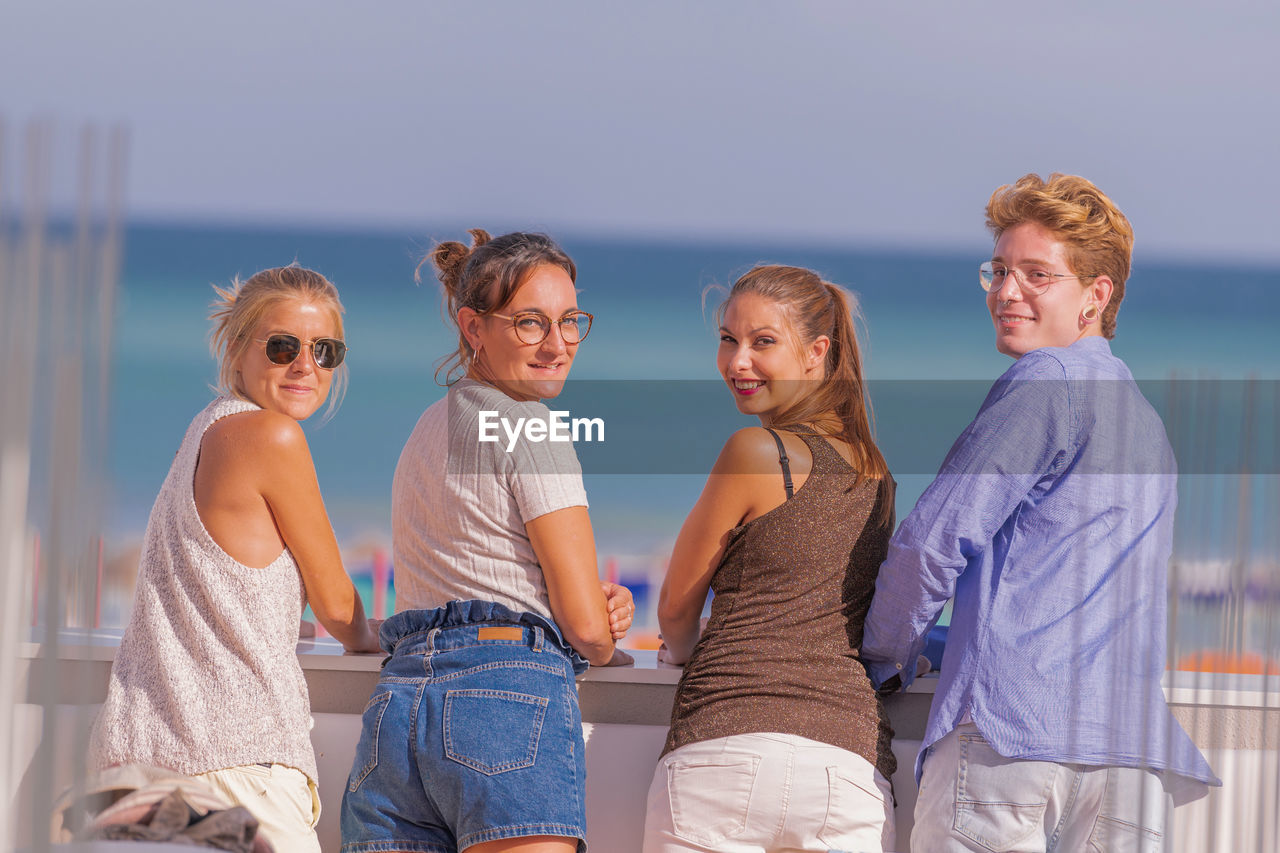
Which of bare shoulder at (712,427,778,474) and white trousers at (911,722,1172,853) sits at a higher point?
bare shoulder at (712,427,778,474)

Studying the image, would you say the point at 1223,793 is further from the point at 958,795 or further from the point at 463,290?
the point at 463,290

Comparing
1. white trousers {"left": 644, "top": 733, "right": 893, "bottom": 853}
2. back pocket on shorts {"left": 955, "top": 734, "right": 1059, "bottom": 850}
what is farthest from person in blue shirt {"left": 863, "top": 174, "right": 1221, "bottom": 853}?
white trousers {"left": 644, "top": 733, "right": 893, "bottom": 853}

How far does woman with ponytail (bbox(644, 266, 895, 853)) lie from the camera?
1.79m

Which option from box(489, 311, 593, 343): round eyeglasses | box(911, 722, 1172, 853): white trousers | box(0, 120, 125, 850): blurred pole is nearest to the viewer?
box(0, 120, 125, 850): blurred pole

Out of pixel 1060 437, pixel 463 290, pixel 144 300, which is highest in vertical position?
pixel 144 300

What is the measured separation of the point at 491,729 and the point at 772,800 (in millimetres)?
→ 459

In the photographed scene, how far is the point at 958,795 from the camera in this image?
1765 mm

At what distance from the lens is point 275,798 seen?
1.77 metres

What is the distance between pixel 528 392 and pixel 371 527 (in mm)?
12862

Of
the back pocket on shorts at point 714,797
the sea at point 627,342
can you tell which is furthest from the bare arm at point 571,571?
the sea at point 627,342

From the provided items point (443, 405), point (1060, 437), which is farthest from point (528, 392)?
point (1060, 437)

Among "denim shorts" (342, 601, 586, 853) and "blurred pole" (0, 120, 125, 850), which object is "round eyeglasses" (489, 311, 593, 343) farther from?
"blurred pole" (0, 120, 125, 850)

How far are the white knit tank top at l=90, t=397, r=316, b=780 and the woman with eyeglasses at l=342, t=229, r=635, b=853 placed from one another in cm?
17

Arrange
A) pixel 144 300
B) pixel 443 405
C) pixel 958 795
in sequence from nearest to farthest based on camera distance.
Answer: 1. pixel 958 795
2. pixel 443 405
3. pixel 144 300
